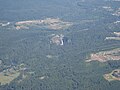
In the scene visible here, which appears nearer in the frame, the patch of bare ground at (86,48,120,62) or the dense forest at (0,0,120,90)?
the dense forest at (0,0,120,90)

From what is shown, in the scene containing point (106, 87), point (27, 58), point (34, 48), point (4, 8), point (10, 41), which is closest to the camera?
point (106, 87)

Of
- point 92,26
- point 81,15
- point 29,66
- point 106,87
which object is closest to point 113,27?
point 92,26

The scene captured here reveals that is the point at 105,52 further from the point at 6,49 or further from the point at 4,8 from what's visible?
the point at 4,8

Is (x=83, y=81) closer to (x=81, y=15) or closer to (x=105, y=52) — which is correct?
(x=105, y=52)

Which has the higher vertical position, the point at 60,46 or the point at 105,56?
the point at 105,56

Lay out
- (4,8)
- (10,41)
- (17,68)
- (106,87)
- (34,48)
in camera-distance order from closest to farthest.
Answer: (106,87) < (17,68) < (34,48) < (10,41) < (4,8)

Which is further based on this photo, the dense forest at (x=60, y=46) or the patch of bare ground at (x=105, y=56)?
the patch of bare ground at (x=105, y=56)

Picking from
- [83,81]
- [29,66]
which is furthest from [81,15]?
[83,81]

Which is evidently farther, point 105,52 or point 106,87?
point 105,52

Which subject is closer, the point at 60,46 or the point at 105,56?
the point at 105,56
